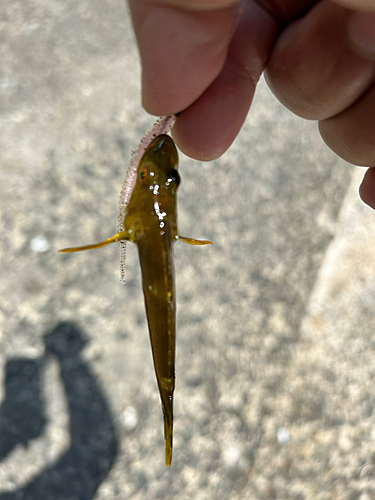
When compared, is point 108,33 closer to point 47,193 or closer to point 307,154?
point 47,193

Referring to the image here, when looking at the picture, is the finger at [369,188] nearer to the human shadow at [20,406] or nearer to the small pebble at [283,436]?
the small pebble at [283,436]

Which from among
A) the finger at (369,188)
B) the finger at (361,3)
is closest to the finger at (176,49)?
the finger at (361,3)

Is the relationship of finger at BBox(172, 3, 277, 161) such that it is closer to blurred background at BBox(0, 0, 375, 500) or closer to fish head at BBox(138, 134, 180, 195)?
fish head at BBox(138, 134, 180, 195)

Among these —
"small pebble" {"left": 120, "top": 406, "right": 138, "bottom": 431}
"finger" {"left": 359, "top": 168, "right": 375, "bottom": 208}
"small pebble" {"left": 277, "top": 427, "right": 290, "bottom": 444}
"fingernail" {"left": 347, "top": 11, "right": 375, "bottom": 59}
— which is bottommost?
"small pebble" {"left": 120, "top": 406, "right": 138, "bottom": 431}

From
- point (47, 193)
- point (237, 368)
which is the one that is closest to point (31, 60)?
point (47, 193)

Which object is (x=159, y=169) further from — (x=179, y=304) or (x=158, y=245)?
(x=179, y=304)

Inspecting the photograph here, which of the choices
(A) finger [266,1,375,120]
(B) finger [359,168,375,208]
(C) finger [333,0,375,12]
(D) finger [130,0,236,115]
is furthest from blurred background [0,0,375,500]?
(C) finger [333,0,375,12]
